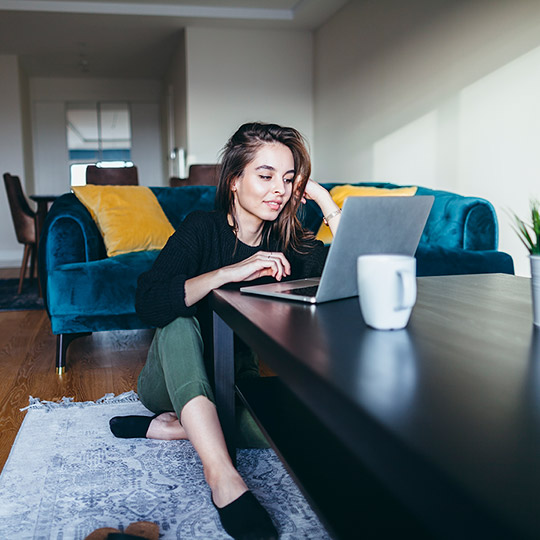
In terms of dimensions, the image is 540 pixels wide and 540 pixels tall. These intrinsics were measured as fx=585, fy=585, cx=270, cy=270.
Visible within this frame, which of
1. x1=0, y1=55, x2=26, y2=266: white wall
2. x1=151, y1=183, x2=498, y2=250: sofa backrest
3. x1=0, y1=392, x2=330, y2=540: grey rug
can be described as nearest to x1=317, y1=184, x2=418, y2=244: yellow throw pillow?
x1=151, y1=183, x2=498, y2=250: sofa backrest

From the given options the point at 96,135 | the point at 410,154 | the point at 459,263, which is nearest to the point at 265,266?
the point at 459,263

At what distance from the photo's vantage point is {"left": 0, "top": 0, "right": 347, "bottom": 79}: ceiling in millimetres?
5785

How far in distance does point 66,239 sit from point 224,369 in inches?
62.4

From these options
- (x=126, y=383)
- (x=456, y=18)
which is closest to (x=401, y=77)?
(x=456, y=18)

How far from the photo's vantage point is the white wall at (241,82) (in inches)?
253

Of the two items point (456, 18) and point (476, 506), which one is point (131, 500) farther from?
point (456, 18)

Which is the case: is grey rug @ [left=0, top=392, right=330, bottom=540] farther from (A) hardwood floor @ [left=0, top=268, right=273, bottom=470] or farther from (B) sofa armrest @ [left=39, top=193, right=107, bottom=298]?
(B) sofa armrest @ [left=39, top=193, right=107, bottom=298]

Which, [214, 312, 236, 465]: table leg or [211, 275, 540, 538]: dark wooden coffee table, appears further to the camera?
[214, 312, 236, 465]: table leg

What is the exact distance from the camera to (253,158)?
4.82ft

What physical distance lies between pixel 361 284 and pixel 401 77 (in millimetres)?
Answer: 3960

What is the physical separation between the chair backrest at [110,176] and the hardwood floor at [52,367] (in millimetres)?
1555

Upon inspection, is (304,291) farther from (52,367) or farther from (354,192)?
(354,192)

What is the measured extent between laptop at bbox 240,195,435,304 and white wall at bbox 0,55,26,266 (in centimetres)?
753

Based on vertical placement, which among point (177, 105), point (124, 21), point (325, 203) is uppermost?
point (124, 21)
